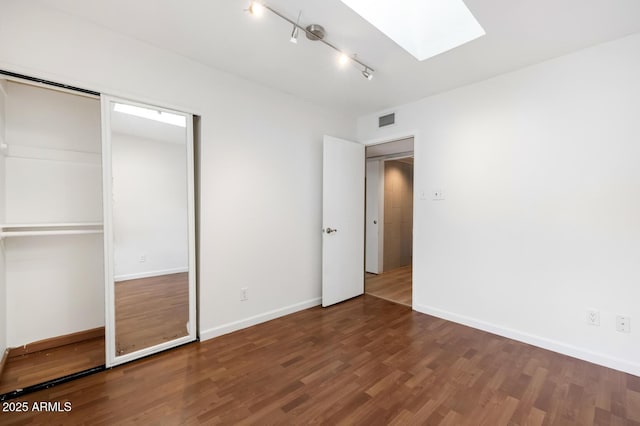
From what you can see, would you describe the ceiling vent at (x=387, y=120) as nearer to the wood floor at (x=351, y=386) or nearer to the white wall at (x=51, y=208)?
the wood floor at (x=351, y=386)

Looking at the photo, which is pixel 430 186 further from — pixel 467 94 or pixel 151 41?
pixel 151 41

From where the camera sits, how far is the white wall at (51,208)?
2264mm

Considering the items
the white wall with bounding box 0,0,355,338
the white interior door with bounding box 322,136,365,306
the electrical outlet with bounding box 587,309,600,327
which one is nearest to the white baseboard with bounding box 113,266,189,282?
the white wall with bounding box 0,0,355,338

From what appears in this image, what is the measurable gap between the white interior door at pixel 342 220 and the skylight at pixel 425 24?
1.42 meters

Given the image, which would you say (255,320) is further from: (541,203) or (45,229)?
(541,203)

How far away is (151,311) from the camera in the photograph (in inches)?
103

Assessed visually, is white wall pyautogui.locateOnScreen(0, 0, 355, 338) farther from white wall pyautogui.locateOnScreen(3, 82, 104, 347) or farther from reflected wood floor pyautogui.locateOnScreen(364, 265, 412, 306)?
reflected wood floor pyautogui.locateOnScreen(364, 265, 412, 306)

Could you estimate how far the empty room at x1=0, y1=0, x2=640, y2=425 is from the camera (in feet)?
6.10

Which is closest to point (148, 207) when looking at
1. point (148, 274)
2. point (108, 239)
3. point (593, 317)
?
point (108, 239)

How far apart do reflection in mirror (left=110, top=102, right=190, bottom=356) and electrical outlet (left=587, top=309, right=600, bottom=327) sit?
11.4ft

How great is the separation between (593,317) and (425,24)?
2.81 metres

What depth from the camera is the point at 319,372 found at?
6.97 feet

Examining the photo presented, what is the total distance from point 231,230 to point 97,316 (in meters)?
1.46

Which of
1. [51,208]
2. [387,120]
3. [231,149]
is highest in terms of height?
[387,120]
